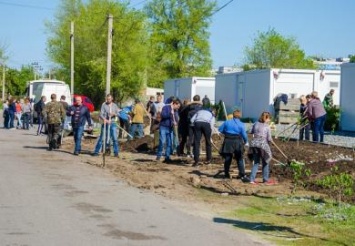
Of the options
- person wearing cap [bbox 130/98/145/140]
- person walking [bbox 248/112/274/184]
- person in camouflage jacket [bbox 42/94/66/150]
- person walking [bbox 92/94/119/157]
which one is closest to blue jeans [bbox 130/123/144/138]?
person wearing cap [bbox 130/98/145/140]

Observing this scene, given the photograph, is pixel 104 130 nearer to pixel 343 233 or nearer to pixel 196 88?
pixel 343 233

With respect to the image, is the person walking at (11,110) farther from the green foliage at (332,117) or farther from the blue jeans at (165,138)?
the blue jeans at (165,138)

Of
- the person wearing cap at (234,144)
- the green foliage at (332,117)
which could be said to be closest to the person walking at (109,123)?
the person wearing cap at (234,144)

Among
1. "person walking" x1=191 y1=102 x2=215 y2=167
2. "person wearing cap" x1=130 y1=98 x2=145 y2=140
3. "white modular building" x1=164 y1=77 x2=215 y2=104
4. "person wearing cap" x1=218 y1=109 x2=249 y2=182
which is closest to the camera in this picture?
"person wearing cap" x1=218 y1=109 x2=249 y2=182

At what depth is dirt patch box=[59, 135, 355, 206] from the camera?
13.7 m

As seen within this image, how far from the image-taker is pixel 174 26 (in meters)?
73.1

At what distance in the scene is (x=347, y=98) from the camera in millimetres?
29406

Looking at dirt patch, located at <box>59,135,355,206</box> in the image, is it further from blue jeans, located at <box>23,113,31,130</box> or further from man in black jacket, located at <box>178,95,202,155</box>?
blue jeans, located at <box>23,113,31,130</box>

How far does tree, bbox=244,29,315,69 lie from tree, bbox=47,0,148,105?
2360 cm

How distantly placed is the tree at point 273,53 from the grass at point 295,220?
6614cm

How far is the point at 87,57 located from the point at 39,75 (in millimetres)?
68779

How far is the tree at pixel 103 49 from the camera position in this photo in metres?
54.9

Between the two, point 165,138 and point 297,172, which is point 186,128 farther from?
point 297,172

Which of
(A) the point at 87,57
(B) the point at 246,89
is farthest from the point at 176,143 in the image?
(A) the point at 87,57
